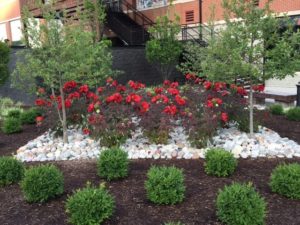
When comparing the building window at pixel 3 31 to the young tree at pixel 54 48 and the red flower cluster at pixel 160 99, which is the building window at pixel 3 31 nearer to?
the young tree at pixel 54 48

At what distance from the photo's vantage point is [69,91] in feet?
23.4

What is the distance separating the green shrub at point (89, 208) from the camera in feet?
11.1

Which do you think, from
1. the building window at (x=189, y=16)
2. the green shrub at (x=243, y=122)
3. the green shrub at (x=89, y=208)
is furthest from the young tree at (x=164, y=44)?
the green shrub at (x=89, y=208)

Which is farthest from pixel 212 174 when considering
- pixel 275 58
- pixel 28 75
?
pixel 28 75

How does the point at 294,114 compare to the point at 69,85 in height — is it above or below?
below

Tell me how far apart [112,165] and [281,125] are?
468cm

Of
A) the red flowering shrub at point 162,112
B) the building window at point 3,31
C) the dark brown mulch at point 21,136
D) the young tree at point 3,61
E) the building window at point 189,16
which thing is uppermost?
the building window at point 3,31

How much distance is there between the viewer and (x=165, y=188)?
379cm

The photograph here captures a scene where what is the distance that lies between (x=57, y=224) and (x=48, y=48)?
330 centimetres

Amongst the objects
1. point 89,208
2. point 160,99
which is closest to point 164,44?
point 160,99

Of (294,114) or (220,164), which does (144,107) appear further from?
(294,114)

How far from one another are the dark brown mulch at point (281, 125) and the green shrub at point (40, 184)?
4401 mm

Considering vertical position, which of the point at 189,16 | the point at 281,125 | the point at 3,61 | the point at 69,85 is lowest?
the point at 281,125

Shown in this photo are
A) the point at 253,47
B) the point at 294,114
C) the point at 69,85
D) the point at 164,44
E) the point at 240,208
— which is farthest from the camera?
the point at 164,44
